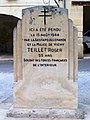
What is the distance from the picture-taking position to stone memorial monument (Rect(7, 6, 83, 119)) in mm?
8516

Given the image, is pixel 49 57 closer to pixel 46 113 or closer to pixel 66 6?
pixel 46 113

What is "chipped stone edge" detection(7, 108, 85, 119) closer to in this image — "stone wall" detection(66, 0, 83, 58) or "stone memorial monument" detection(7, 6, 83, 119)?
"stone memorial monument" detection(7, 6, 83, 119)

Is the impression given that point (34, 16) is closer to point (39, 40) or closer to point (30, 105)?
point (39, 40)

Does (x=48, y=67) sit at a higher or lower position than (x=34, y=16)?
lower

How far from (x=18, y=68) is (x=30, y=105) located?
0.78 meters

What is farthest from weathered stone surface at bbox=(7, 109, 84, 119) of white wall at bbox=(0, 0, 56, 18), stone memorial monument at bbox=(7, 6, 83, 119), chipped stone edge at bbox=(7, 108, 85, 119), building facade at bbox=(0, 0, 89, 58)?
white wall at bbox=(0, 0, 56, 18)

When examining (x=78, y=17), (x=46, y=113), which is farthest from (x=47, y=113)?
(x=78, y=17)

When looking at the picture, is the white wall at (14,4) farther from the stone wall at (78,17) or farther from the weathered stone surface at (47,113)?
the weathered stone surface at (47,113)

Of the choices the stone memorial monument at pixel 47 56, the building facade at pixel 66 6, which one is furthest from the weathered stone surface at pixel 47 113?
the building facade at pixel 66 6

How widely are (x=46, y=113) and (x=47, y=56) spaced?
3.71ft

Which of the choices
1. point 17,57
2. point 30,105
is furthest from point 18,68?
point 30,105

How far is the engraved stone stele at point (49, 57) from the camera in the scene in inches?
335

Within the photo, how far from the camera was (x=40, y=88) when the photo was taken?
338 inches

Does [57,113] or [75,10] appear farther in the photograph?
[75,10]
